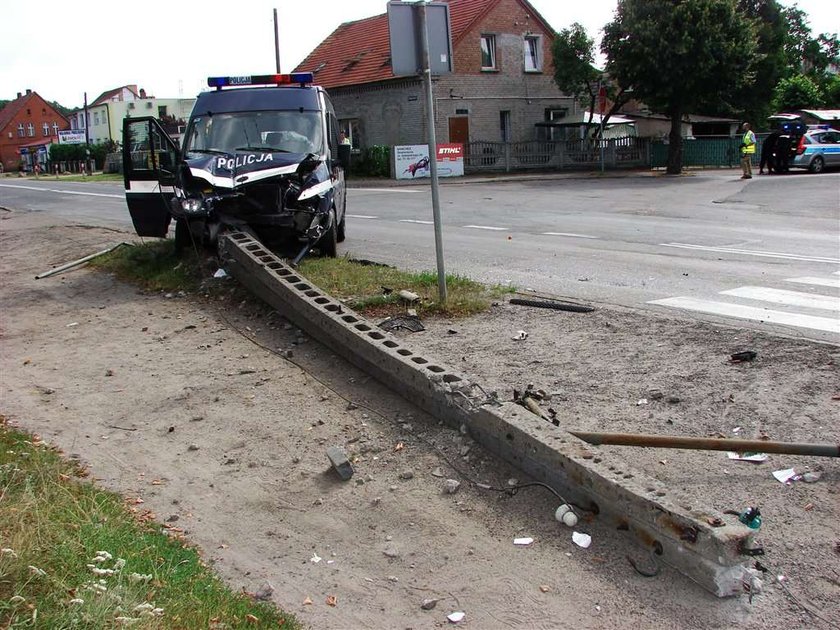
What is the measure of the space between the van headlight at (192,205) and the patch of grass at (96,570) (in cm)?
568

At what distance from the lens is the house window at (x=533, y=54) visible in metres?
42.6

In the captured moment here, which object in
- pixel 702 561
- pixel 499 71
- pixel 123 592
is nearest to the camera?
pixel 123 592

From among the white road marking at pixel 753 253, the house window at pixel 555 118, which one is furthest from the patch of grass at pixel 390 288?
the house window at pixel 555 118

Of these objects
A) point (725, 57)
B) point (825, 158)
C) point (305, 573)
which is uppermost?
point (725, 57)

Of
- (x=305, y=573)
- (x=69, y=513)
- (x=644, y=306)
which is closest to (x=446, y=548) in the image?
(x=305, y=573)

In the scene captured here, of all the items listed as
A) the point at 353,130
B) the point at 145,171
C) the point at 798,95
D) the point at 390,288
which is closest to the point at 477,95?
the point at 353,130

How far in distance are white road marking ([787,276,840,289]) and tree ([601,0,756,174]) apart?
2399 cm

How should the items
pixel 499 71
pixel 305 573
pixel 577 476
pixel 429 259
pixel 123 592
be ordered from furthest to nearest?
pixel 499 71 → pixel 429 259 → pixel 577 476 → pixel 305 573 → pixel 123 592

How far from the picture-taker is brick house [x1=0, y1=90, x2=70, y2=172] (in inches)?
4870

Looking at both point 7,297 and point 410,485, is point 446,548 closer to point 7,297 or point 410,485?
point 410,485

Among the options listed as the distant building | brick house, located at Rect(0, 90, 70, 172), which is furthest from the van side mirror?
brick house, located at Rect(0, 90, 70, 172)

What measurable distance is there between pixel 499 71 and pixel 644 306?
114 feet

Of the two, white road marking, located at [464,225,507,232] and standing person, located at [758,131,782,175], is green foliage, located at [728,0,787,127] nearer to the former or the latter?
standing person, located at [758,131,782,175]

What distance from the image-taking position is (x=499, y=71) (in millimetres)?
41219
